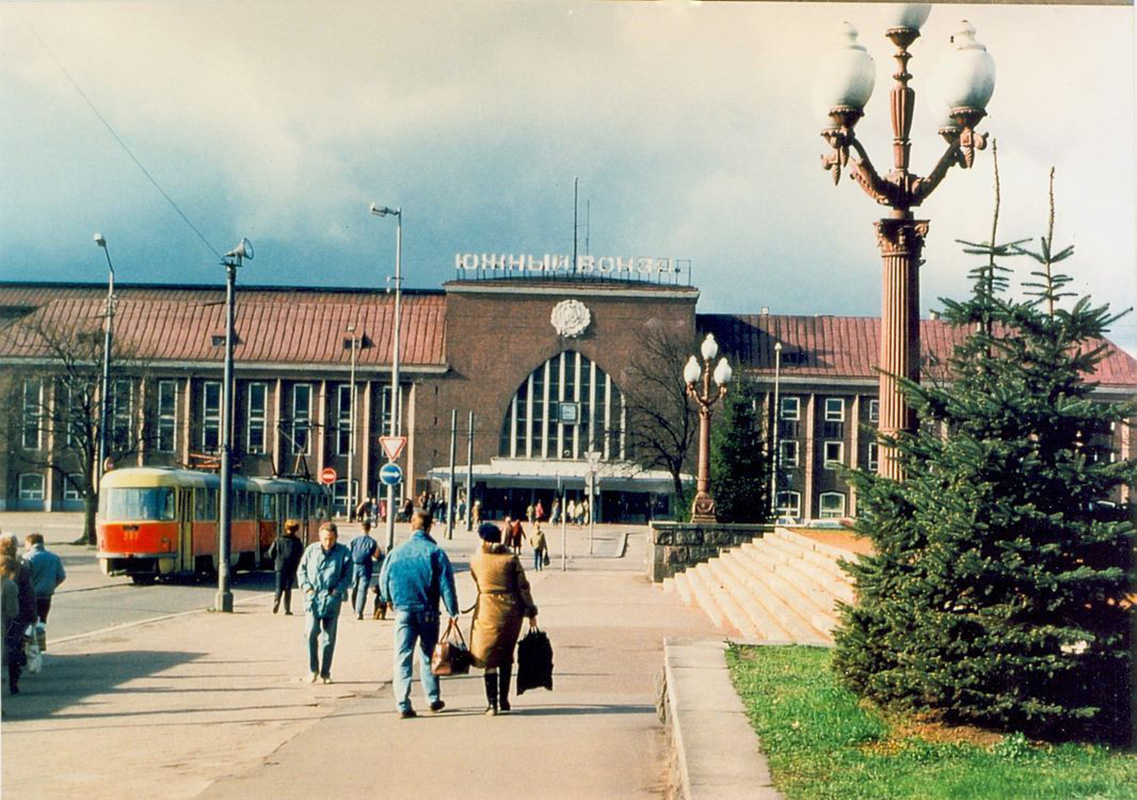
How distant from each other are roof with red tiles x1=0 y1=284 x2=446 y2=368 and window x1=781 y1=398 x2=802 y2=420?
21215 mm

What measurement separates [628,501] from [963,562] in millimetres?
77773

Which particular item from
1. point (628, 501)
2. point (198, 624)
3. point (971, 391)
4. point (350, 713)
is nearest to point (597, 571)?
point (198, 624)

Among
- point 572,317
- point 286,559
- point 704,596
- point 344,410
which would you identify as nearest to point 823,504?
point 572,317

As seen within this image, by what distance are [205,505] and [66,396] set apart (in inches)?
454

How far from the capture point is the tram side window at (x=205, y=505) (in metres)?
32.0

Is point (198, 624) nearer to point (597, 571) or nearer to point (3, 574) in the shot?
point (3, 574)

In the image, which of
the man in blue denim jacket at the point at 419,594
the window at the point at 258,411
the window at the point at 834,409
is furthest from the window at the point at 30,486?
the man in blue denim jacket at the point at 419,594

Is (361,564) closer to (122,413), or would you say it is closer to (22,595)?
(22,595)

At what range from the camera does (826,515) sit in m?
87.3

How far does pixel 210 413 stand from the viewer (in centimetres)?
8412

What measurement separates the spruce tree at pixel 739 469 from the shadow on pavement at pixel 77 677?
72.8 ft

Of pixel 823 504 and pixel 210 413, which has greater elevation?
pixel 210 413

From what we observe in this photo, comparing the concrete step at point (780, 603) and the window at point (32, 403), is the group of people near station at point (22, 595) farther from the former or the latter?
the window at point (32, 403)

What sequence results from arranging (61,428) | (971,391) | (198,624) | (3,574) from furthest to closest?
(61,428) → (198,624) → (3,574) → (971,391)
